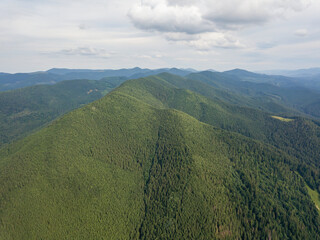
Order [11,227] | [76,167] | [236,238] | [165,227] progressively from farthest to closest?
[76,167]
[165,227]
[236,238]
[11,227]

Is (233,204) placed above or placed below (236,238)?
above

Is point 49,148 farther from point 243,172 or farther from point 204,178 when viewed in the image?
point 243,172

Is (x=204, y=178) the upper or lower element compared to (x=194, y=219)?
upper

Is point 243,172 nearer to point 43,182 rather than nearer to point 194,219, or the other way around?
point 194,219

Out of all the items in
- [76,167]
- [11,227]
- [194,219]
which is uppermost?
[76,167]

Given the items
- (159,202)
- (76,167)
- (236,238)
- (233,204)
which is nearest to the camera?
(236,238)

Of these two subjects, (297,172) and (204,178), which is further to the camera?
(297,172)

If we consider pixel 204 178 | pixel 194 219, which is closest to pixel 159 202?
pixel 194 219

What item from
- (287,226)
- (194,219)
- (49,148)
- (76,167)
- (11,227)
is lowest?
(287,226)

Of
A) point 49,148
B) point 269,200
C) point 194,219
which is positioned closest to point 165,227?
point 194,219
